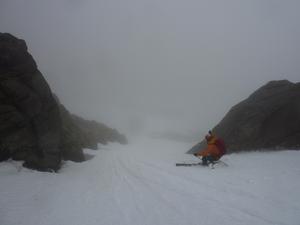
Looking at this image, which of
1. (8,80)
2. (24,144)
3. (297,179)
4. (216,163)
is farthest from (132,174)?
(8,80)

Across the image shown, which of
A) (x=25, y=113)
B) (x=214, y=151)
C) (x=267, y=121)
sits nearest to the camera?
(x=25, y=113)

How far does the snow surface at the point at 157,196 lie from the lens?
777cm

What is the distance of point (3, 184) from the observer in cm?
1200

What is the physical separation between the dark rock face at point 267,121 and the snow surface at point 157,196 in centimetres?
308

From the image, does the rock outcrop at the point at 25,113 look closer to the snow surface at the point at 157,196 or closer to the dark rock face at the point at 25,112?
the dark rock face at the point at 25,112

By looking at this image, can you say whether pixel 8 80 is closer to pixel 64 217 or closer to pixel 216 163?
pixel 64 217

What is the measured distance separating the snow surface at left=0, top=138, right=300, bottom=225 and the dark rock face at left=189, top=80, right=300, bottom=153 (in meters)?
3.08

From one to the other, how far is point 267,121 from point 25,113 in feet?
59.0

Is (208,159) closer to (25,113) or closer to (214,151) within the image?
(214,151)

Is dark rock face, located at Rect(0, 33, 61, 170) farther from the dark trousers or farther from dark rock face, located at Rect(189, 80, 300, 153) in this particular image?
dark rock face, located at Rect(189, 80, 300, 153)

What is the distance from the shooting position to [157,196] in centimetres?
1008

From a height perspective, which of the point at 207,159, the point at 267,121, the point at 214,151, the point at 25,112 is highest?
the point at 25,112

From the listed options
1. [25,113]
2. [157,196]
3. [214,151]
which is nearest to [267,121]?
[214,151]

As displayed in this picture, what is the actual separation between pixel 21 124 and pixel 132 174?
8047mm
